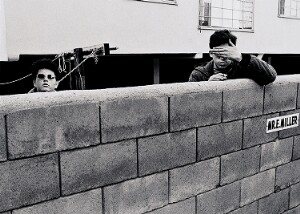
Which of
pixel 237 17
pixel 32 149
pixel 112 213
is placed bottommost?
pixel 112 213

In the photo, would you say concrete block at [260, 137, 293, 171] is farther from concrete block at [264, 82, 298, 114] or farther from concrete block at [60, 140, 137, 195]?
concrete block at [60, 140, 137, 195]

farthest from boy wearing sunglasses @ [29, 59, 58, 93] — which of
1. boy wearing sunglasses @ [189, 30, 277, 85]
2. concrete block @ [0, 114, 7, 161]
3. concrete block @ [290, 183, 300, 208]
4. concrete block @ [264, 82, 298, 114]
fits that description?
concrete block @ [290, 183, 300, 208]

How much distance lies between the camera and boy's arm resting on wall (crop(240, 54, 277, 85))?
9.48ft

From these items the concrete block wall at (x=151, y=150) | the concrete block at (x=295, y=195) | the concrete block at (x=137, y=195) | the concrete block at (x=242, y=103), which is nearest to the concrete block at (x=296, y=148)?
the concrete block wall at (x=151, y=150)

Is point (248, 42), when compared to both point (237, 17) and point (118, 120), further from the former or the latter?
point (118, 120)

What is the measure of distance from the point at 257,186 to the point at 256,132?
1.60 ft

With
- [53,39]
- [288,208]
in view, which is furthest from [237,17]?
[288,208]

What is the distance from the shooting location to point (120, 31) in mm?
6984

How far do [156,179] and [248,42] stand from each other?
24.3ft

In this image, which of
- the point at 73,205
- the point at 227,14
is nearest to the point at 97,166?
the point at 73,205

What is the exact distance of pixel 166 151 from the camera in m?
2.37

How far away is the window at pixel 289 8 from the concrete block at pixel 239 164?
7.86 m

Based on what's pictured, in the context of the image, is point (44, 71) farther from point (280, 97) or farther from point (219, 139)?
point (280, 97)

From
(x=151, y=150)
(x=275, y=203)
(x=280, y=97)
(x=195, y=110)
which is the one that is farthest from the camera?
(x=275, y=203)
